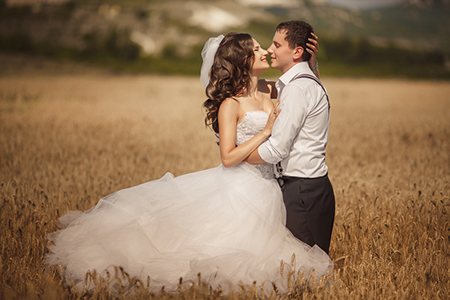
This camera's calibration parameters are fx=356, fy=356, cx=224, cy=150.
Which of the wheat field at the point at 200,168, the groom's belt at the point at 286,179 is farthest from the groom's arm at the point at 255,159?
the wheat field at the point at 200,168

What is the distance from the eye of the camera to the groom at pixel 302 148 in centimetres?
301

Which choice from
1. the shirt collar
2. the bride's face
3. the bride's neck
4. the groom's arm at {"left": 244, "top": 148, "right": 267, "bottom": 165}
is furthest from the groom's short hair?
the groom's arm at {"left": 244, "top": 148, "right": 267, "bottom": 165}

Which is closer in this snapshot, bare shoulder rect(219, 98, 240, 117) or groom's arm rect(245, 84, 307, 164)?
groom's arm rect(245, 84, 307, 164)

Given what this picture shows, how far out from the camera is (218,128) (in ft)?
11.8

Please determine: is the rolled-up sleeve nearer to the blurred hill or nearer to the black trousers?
the black trousers

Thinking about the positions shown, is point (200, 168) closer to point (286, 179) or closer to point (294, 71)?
point (286, 179)

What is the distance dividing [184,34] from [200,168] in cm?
8093

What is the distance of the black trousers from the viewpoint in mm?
3131

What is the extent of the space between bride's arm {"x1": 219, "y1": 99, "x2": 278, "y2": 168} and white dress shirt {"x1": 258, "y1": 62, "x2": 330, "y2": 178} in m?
0.10

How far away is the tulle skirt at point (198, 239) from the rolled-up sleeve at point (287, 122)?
429 mm

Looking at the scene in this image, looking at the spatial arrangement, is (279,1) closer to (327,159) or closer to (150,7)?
(150,7)

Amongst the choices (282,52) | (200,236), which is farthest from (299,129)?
(200,236)

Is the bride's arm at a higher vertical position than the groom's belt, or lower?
higher

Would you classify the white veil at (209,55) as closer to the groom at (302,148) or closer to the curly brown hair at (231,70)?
the curly brown hair at (231,70)
